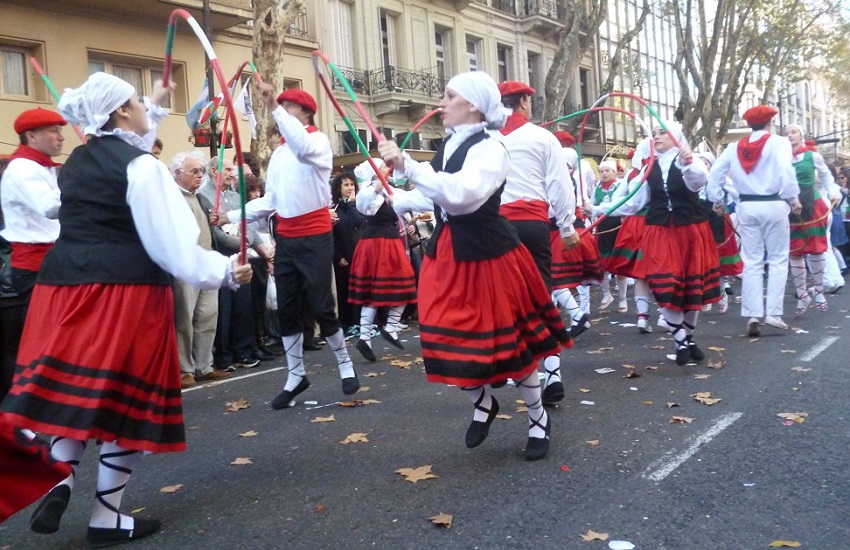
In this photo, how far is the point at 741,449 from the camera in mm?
4324

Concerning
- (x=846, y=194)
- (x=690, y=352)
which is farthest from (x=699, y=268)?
(x=846, y=194)

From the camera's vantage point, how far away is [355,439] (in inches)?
193

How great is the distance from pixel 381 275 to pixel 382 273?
2 cm

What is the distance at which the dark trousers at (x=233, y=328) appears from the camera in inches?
328

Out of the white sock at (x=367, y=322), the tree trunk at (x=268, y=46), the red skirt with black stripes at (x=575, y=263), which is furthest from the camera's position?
the tree trunk at (x=268, y=46)

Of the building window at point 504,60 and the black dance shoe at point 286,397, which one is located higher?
the building window at point 504,60

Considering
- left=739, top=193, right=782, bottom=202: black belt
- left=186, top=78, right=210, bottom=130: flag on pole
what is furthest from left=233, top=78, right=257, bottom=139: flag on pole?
left=739, top=193, right=782, bottom=202: black belt

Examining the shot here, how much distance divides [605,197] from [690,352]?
456cm

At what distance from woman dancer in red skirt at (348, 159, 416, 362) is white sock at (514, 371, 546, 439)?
3956mm

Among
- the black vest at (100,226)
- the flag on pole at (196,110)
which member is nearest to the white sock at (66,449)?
A: the black vest at (100,226)

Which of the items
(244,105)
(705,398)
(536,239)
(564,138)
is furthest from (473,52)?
(705,398)

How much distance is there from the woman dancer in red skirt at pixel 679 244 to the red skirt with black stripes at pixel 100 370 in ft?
14.6

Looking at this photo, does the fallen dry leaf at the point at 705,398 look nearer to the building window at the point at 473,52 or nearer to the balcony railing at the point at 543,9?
the building window at the point at 473,52

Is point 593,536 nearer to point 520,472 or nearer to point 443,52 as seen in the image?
point 520,472
